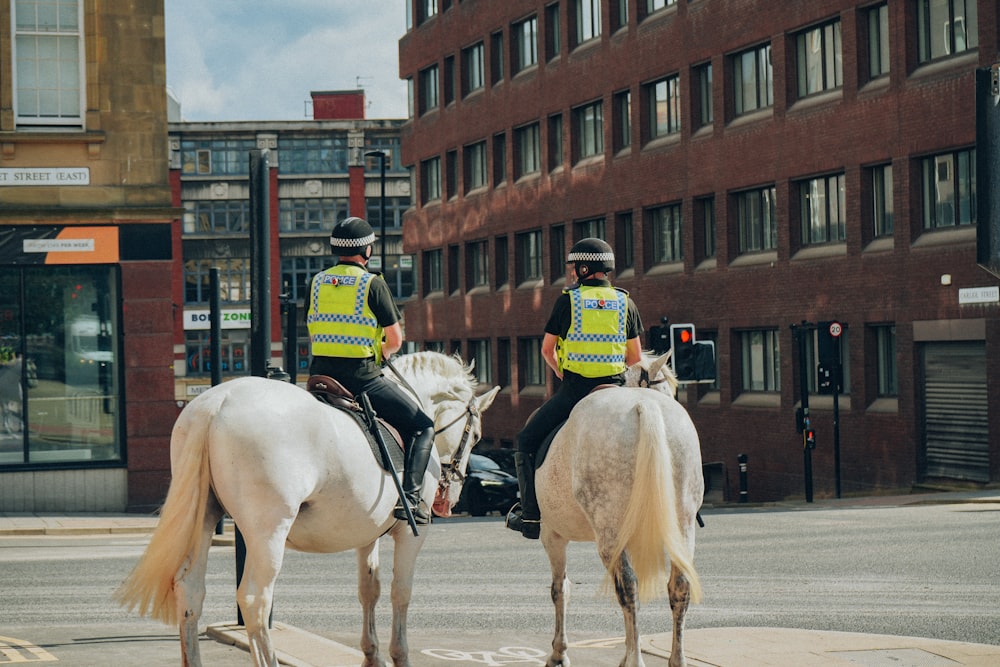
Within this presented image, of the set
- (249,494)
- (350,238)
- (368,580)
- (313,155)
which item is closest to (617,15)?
(350,238)

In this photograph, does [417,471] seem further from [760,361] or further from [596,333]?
[760,361]

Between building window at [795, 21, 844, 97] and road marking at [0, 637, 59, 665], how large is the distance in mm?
29748

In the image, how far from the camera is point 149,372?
2570 cm

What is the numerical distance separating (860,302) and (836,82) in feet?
19.4

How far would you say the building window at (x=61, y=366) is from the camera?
82.6ft

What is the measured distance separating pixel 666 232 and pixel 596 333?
3565 centimetres

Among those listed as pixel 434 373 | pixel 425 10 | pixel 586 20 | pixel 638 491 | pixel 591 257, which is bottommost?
pixel 638 491

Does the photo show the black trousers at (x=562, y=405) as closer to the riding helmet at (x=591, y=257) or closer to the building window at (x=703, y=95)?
the riding helmet at (x=591, y=257)

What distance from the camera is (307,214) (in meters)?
87.4

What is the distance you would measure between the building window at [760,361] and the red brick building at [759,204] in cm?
7

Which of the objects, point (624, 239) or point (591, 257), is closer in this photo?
point (591, 257)

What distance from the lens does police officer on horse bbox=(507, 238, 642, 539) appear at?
901 cm

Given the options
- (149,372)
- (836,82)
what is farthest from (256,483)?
(836,82)

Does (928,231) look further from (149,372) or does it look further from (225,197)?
(225,197)
